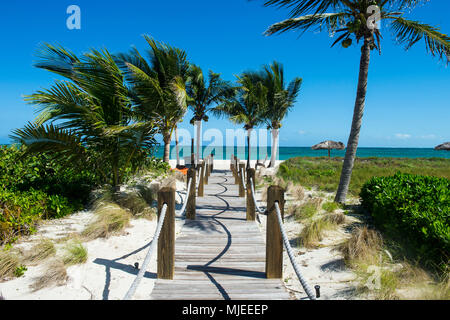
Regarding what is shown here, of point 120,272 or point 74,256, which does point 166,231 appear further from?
point 74,256

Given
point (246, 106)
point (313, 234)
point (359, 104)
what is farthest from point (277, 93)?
point (313, 234)

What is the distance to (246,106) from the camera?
18.4 metres

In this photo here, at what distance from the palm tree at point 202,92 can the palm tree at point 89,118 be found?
10.1 m

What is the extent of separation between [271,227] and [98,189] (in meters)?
5.77

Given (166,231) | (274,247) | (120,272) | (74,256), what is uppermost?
(166,231)

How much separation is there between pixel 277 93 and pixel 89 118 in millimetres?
14107

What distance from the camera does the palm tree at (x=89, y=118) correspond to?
5590 millimetres

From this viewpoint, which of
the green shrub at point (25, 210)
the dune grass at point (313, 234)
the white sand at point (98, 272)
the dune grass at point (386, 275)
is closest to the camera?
the dune grass at point (386, 275)

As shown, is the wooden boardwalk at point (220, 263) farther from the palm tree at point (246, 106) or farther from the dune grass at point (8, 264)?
the palm tree at point (246, 106)

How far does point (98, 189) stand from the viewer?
7.12 m

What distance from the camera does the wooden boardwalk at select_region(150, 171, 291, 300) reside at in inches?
117

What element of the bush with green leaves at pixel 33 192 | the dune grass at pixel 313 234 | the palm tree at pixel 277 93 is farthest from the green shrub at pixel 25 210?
the palm tree at pixel 277 93
